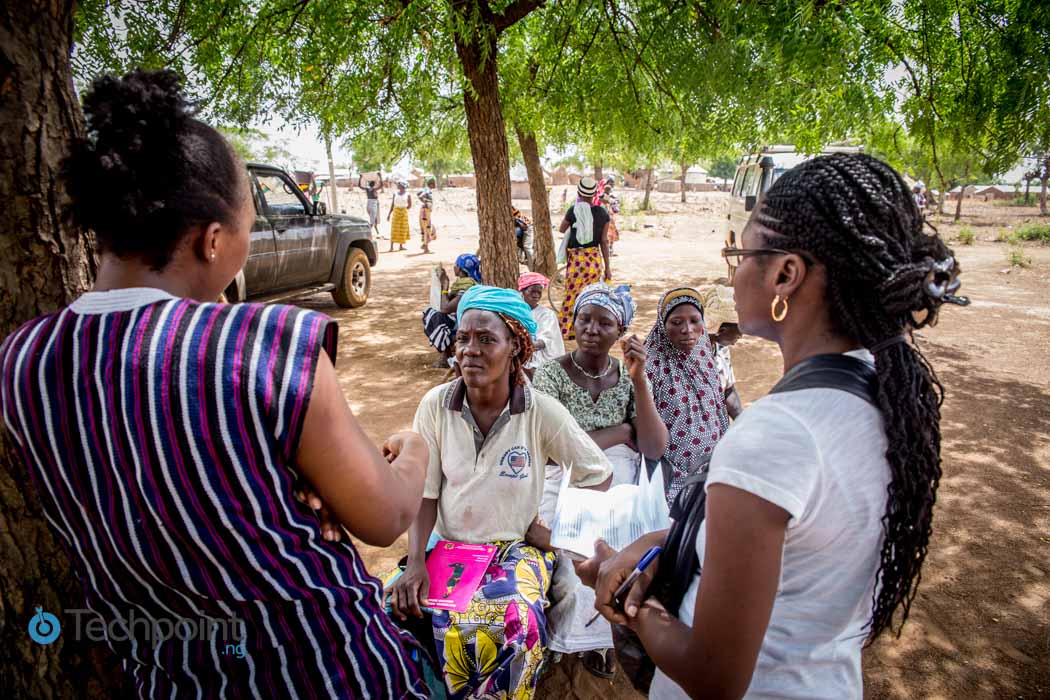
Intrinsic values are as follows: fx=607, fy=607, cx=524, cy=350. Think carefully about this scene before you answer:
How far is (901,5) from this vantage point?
3.81 metres

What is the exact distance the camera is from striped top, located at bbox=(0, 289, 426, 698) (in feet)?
3.26

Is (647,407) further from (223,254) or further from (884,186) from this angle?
(223,254)

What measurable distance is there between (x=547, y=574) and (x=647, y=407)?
0.96m

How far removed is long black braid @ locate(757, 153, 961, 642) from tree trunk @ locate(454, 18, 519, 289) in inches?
187

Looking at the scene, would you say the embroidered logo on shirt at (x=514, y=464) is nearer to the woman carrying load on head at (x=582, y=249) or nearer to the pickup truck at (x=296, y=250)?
the woman carrying load on head at (x=582, y=249)

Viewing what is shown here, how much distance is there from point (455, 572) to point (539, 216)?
377 inches

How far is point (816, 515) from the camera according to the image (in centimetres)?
98

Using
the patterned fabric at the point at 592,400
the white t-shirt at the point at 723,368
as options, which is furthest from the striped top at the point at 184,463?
the white t-shirt at the point at 723,368

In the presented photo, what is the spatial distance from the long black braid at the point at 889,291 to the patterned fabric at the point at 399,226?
1674 cm

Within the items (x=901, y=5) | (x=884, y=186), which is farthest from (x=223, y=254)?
(x=901, y=5)

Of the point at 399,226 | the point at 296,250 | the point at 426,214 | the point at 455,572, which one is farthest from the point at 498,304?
the point at 399,226

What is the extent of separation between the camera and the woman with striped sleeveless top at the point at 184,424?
998 millimetres
